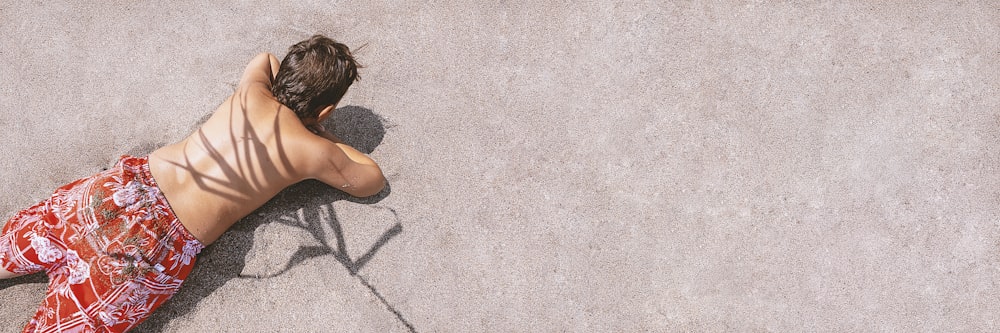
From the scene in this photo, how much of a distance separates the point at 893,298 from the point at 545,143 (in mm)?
1744

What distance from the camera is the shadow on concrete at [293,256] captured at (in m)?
2.63

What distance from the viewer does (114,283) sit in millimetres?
2240

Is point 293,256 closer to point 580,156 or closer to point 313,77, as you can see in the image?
point 313,77

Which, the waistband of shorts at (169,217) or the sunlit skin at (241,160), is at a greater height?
the sunlit skin at (241,160)

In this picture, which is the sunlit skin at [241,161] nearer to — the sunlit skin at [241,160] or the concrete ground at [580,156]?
the sunlit skin at [241,160]

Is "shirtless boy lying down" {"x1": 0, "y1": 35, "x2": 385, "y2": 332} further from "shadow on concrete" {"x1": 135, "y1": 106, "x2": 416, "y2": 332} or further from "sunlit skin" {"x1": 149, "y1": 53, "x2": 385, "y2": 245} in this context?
"shadow on concrete" {"x1": 135, "y1": 106, "x2": 416, "y2": 332}

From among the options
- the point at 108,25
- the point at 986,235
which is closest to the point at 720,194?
the point at 986,235

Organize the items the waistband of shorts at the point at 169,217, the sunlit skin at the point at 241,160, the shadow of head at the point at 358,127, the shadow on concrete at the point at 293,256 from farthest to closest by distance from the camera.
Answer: the shadow of head at the point at 358,127 < the shadow on concrete at the point at 293,256 < the waistband of shorts at the point at 169,217 < the sunlit skin at the point at 241,160

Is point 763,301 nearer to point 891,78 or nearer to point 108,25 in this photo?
point 891,78

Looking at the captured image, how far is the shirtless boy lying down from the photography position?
2.17m

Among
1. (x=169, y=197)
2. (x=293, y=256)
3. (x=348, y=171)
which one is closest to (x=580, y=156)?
(x=348, y=171)

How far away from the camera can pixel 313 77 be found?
7.23ft

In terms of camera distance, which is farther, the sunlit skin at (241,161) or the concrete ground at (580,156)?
the concrete ground at (580,156)

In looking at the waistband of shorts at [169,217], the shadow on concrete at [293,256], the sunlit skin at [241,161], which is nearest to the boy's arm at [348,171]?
the sunlit skin at [241,161]
